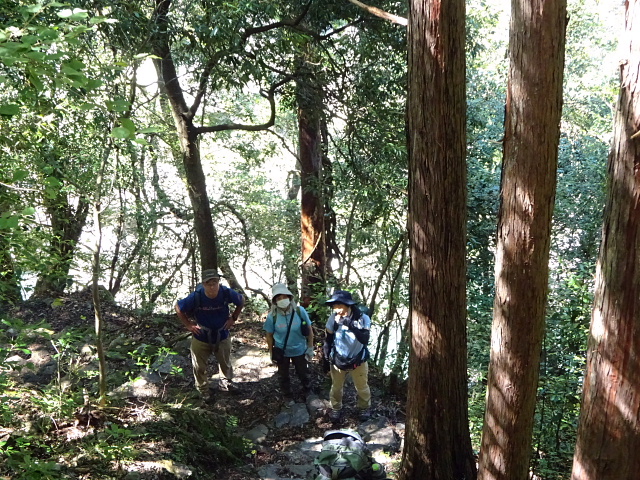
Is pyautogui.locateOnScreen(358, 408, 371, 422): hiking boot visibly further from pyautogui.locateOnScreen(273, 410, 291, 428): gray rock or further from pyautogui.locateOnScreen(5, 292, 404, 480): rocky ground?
pyautogui.locateOnScreen(273, 410, 291, 428): gray rock

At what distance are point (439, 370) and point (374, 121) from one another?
14.2ft

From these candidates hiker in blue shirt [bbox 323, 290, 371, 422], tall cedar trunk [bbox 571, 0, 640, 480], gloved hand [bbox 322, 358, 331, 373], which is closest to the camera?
tall cedar trunk [bbox 571, 0, 640, 480]

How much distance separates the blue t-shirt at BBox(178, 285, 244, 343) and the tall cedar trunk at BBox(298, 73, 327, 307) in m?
2.55

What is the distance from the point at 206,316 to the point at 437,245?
3.38 meters

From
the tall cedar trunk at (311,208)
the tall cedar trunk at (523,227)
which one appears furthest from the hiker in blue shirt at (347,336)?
the tall cedar trunk at (311,208)

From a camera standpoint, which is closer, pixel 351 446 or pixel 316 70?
pixel 351 446

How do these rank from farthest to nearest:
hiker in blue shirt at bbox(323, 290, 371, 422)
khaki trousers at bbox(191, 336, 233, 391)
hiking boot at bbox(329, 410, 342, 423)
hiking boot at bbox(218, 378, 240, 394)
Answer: hiking boot at bbox(218, 378, 240, 394) < khaki trousers at bbox(191, 336, 233, 391) < hiking boot at bbox(329, 410, 342, 423) < hiker in blue shirt at bbox(323, 290, 371, 422)

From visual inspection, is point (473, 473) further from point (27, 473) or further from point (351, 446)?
point (27, 473)

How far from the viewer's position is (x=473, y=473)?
416cm

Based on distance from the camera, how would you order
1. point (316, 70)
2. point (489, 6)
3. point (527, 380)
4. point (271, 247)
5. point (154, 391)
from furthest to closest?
point (271, 247) < point (489, 6) < point (316, 70) < point (154, 391) < point (527, 380)

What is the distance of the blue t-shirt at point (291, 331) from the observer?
636cm

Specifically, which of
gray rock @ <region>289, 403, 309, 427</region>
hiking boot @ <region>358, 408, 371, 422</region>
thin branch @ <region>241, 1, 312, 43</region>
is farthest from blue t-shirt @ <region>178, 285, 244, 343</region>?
thin branch @ <region>241, 1, 312, 43</region>

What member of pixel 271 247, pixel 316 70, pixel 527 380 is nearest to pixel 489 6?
pixel 316 70

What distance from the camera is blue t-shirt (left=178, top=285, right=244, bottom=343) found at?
19.9 feet
